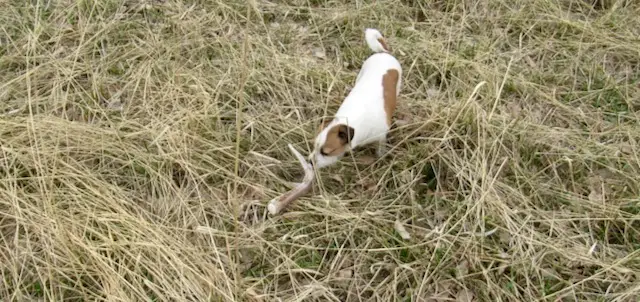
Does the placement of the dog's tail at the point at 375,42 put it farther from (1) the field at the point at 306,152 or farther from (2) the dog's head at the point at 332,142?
(2) the dog's head at the point at 332,142

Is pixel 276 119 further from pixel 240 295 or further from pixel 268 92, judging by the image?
pixel 240 295

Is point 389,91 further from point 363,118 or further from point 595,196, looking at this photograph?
point 595,196

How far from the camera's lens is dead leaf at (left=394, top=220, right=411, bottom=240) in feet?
6.60

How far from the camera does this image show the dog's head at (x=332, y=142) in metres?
2.05

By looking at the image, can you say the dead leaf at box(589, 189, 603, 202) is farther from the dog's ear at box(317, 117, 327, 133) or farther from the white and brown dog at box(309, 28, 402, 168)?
the dog's ear at box(317, 117, 327, 133)

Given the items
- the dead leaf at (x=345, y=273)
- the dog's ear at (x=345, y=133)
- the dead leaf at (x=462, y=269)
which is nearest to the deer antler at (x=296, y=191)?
the dog's ear at (x=345, y=133)

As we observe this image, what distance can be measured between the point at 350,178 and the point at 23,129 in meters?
1.38

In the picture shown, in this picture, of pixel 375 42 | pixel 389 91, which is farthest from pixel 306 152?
pixel 375 42

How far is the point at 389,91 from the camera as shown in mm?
2219

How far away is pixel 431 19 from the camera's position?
303 cm

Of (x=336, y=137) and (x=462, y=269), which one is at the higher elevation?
(x=336, y=137)

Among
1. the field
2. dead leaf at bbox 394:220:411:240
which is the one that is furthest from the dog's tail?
dead leaf at bbox 394:220:411:240

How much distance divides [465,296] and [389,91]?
2.77ft

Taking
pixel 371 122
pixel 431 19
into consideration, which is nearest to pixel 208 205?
pixel 371 122
